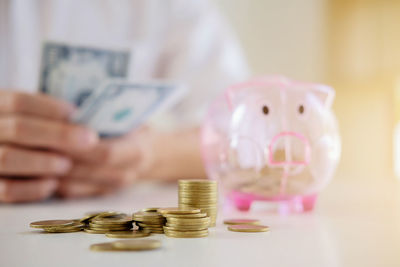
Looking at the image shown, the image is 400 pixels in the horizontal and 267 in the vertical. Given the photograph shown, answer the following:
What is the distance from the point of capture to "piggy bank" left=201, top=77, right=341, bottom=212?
41.1 inches

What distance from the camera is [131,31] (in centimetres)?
248

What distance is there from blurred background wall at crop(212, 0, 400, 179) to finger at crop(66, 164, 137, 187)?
384 centimetres

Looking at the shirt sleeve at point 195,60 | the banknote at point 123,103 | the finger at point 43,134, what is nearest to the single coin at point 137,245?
the banknote at point 123,103

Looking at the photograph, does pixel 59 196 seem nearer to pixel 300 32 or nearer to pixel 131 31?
pixel 131 31

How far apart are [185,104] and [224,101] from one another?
1.38 m

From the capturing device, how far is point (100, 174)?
1.69m

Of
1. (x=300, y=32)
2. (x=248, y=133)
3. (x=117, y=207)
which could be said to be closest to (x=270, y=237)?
(x=248, y=133)

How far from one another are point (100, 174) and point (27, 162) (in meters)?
0.33

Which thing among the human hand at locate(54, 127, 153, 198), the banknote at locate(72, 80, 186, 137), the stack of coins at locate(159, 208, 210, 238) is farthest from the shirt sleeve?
the stack of coins at locate(159, 208, 210, 238)

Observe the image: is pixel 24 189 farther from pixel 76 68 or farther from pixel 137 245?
pixel 137 245

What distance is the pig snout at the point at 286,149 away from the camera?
1.04 m

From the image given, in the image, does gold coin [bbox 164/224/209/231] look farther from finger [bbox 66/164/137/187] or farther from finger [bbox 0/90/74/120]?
finger [bbox 66/164/137/187]

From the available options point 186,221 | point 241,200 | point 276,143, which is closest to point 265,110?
point 276,143

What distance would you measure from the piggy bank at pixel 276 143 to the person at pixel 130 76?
58 centimetres
